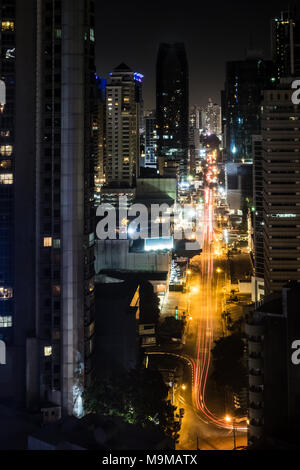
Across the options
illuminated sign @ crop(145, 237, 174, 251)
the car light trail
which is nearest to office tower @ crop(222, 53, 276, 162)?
the car light trail

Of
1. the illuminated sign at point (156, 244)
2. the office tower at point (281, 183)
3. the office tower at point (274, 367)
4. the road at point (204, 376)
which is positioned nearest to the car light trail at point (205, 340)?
the road at point (204, 376)

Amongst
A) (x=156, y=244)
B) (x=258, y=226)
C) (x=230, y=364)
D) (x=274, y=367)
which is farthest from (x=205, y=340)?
(x=274, y=367)

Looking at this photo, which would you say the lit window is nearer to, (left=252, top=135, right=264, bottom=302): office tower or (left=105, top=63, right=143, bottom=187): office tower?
(left=252, top=135, right=264, bottom=302): office tower

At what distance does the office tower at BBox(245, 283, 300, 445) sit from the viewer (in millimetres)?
16031

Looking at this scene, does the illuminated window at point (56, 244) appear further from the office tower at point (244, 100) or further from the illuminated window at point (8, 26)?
the office tower at point (244, 100)

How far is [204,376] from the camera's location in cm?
2577

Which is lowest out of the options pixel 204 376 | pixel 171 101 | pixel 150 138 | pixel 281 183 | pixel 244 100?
pixel 204 376

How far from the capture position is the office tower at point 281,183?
32.8 metres

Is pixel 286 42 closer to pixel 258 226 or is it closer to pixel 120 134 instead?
pixel 120 134

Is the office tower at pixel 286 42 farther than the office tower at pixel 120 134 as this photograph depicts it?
No

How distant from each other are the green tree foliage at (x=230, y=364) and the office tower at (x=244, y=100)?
259ft

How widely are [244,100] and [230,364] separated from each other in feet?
290
